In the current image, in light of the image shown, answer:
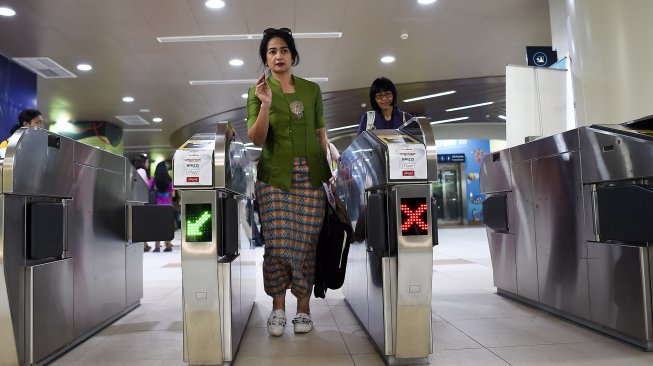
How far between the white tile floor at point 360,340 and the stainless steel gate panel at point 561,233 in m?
0.17

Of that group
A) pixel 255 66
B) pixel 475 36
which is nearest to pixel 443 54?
pixel 475 36

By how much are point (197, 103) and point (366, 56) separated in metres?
5.08

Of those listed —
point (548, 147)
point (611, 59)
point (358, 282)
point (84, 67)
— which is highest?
point (84, 67)

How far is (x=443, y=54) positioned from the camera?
8477 millimetres

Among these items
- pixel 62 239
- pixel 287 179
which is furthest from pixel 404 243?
pixel 62 239

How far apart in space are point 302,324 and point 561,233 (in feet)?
5.69

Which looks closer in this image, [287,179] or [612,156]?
[612,156]

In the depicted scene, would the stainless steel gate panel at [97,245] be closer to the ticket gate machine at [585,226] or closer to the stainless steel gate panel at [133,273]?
the stainless steel gate panel at [133,273]

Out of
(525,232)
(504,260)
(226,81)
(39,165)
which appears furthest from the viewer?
(226,81)

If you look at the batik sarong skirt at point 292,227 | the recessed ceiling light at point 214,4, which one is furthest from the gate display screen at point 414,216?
the recessed ceiling light at point 214,4

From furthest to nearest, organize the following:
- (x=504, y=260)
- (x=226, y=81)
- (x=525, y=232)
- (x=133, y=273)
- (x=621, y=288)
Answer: (x=226, y=81) < (x=504, y=260) < (x=133, y=273) < (x=525, y=232) < (x=621, y=288)

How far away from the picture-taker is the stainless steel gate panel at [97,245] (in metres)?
2.60

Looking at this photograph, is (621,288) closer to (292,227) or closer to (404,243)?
(404,243)

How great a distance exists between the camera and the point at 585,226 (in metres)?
2.65
